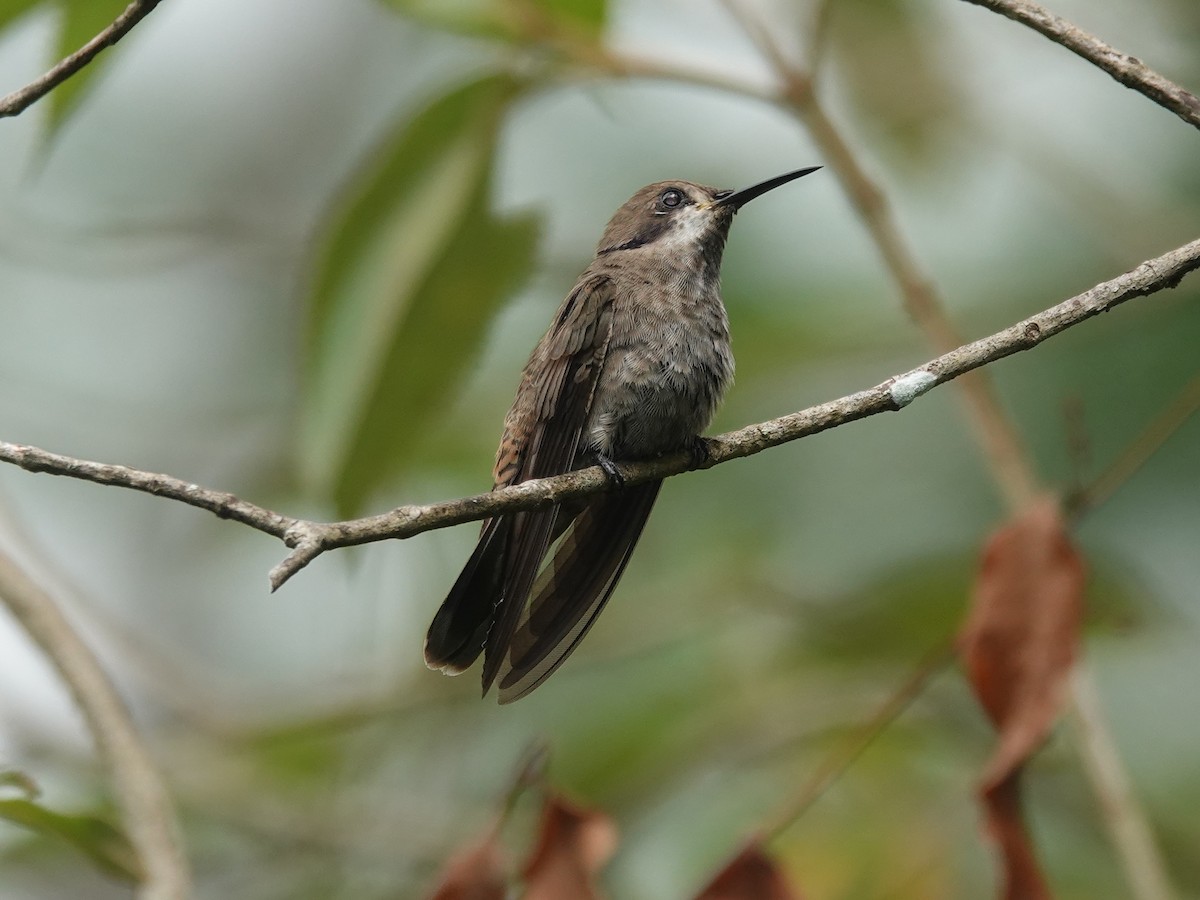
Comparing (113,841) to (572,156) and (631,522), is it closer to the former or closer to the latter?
(631,522)

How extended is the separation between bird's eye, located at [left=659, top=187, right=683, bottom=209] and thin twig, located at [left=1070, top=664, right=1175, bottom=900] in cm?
187

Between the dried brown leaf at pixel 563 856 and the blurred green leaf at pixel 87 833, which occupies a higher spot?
the blurred green leaf at pixel 87 833

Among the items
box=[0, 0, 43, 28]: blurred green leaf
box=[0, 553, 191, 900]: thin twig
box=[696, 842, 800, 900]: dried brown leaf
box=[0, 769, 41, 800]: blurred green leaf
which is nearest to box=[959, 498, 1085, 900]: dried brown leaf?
box=[696, 842, 800, 900]: dried brown leaf

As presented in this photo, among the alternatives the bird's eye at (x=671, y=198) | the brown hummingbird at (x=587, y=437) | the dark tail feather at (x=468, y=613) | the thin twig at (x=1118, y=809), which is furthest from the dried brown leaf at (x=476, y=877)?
the bird's eye at (x=671, y=198)

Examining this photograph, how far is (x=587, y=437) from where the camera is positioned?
353 cm

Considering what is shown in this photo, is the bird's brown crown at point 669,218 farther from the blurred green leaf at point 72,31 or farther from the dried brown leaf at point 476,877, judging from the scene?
the dried brown leaf at point 476,877

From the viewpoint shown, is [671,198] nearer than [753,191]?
No

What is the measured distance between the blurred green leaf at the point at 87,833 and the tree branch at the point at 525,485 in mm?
819

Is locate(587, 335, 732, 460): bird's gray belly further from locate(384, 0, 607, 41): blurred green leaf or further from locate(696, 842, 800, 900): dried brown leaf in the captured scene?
locate(696, 842, 800, 900): dried brown leaf

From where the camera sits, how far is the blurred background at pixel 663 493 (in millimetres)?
3627

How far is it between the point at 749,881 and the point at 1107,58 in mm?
1722

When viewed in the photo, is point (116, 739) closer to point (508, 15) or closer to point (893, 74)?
point (508, 15)

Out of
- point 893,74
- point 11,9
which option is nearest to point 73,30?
point 11,9

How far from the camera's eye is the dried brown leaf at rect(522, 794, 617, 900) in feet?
9.41
